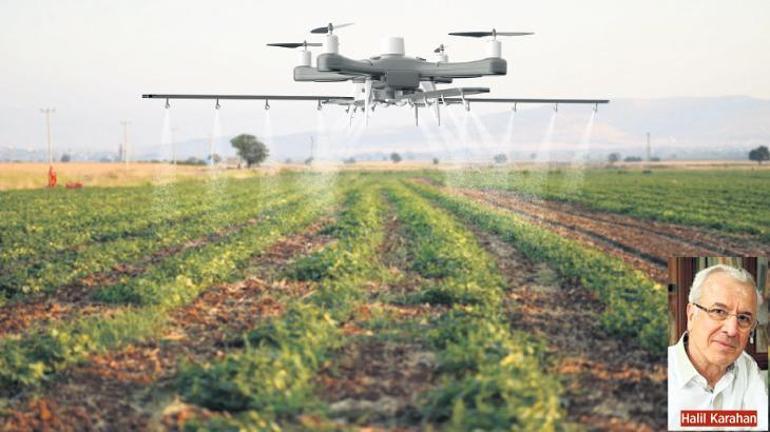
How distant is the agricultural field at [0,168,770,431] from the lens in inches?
298

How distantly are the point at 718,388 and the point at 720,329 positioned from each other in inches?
22.0

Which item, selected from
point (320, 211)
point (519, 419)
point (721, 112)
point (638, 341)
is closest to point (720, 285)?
point (638, 341)

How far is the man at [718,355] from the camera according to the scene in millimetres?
8164

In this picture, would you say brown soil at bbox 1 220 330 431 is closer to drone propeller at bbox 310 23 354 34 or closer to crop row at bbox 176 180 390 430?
crop row at bbox 176 180 390 430

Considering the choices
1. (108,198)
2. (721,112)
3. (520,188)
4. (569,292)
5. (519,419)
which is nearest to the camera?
(519,419)

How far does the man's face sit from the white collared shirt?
13 cm

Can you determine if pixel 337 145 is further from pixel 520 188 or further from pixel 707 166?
pixel 707 166

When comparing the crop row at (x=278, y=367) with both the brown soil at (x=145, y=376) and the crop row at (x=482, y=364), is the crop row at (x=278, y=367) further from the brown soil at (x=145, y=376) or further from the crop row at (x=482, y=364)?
the crop row at (x=482, y=364)

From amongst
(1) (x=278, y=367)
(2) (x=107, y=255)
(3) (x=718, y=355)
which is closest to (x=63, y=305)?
(2) (x=107, y=255)

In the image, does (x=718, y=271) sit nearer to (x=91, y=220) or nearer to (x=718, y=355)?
(x=718, y=355)

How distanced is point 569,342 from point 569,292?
2.50m

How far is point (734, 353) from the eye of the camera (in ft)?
26.9

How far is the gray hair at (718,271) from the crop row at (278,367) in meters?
3.44

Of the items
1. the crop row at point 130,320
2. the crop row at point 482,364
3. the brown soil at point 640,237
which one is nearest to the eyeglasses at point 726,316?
the crop row at point 482,364
